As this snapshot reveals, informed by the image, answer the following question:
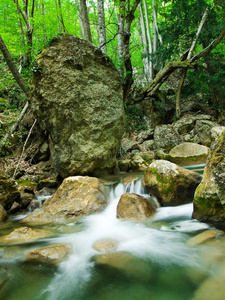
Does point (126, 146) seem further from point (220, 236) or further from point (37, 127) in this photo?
point (220, 236)

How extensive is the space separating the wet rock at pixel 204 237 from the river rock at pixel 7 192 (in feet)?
15.1

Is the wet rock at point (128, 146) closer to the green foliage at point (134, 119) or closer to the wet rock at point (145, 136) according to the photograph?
the wet rock at point (145, 136)

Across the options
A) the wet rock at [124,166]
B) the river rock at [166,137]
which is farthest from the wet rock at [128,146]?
the wet rock at [124,166]

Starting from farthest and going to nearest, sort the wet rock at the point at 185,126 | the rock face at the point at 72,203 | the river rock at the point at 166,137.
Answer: the wet rock at the point at 185,126, the river rock at the point at 166,137, the rock face at the point at 72,203

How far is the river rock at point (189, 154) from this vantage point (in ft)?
26.7

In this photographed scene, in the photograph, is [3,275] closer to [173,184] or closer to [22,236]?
[22,236]

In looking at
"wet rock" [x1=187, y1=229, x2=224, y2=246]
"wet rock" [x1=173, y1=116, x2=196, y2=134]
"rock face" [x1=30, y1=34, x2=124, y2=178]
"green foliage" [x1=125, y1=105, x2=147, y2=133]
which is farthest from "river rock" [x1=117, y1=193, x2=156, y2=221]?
"green foliage" [x1=125, y1=105, x2=147, y2=133]

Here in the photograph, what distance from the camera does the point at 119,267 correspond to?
2453 millimetres

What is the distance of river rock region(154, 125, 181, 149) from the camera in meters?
10.4

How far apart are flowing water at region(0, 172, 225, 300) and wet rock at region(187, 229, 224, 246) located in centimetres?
12

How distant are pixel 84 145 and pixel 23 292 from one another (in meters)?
4.71

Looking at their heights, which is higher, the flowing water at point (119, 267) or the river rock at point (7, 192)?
the river rock at point (7, 192)

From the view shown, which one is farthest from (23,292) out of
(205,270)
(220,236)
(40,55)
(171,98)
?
(171,98)

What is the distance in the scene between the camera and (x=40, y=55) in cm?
628
